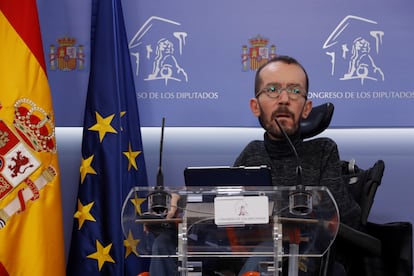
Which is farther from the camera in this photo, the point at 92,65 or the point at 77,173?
the point at 77,173

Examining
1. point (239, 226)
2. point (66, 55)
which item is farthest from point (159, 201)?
point (66, 55)

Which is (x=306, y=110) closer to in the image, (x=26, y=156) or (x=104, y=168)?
(x=104, y=168)

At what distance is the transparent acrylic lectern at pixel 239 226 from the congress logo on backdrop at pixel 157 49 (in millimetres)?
2005

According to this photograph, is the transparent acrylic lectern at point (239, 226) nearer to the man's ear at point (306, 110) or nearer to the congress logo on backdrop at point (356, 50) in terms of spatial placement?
the man's ear at point (306, 110)

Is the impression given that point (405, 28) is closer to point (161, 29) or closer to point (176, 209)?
point (161, 29)

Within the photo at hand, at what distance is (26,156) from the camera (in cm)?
324

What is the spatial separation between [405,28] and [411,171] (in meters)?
0.87

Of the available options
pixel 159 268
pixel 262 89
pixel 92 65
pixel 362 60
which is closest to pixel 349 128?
pixel 362 60

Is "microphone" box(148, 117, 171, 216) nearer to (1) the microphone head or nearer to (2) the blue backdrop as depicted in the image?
(1) the microphone head

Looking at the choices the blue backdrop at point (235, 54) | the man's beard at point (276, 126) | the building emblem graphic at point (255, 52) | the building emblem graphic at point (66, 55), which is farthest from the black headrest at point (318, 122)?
the building emblem graphic at point (66, 55)

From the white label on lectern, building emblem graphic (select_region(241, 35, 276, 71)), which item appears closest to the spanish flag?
building emblem graphic (select_region(241, 35, 276, 71))

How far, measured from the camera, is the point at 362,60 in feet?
12.7

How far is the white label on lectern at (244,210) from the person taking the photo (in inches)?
75.3

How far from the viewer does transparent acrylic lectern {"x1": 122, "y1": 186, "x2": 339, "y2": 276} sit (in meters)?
1.96
